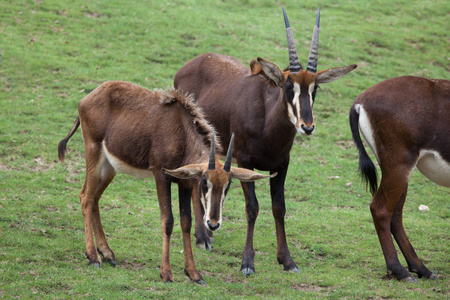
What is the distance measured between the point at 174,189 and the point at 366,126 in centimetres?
546

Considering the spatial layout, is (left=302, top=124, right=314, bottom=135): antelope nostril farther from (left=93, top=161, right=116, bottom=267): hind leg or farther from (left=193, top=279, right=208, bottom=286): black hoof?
(left=93, top=161, right=116, bottom=267): hind leg

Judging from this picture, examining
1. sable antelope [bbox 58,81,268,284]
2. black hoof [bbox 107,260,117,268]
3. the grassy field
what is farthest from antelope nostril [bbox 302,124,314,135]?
black hoof [bbox 107,260,117,268]

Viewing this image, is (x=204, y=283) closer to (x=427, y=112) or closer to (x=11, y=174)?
(x=427, y=112)

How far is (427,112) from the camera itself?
8.68 m

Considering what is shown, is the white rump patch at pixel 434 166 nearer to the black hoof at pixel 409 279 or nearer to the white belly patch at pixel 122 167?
the black hoof at pixel 409 279

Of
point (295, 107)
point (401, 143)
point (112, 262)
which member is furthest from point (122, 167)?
point (401, 143)

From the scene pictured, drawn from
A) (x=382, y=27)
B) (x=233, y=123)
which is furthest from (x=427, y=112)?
(x=382, y=27)

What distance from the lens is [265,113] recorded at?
9430 millimetres

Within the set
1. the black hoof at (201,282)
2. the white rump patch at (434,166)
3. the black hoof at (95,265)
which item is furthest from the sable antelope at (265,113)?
the black hoof at (95,265)

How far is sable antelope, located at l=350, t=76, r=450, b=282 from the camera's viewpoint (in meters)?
8.60

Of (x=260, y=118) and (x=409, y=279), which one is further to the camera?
(x=260, y=118)

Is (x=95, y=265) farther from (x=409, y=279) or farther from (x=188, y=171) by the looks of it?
(x=409, y=279)

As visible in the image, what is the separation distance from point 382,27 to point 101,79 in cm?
1233

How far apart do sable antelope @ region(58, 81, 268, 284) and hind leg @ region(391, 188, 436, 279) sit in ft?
8.90
